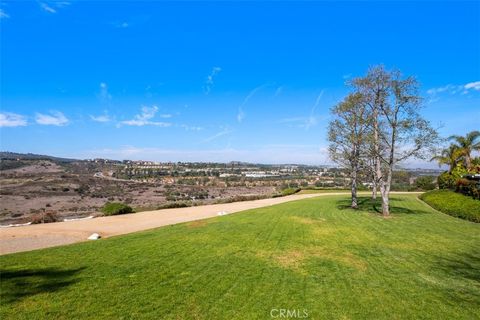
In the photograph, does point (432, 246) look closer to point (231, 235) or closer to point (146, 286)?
point (231, 235)

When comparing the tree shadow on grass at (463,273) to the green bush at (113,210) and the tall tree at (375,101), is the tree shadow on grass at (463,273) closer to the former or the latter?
the tall tree at (375,101)

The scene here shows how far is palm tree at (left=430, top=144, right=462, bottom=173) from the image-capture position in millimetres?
36594

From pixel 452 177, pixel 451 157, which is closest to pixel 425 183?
pixel 451 157

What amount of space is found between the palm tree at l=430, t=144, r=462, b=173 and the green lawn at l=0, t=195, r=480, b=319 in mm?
27637

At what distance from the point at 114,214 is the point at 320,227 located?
15.0 meters

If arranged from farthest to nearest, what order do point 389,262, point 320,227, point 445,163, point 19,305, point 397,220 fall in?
point 445,163 → point 397,220 → point 320,227 → point 389,262 → point 19,305

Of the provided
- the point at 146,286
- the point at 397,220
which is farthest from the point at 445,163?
the point at 146,286

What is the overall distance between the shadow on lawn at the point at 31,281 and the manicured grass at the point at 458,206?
63.8 ft

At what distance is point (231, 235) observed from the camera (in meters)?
13.2

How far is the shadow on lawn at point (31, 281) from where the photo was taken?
6.92 meters

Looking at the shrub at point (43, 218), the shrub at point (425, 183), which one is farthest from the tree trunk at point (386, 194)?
the shrub at point (425, 183)

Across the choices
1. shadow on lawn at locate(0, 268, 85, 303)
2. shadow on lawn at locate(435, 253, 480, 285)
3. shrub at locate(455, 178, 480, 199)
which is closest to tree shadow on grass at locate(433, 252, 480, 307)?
shadow on lawn at locate(435, 253, 480, 285)

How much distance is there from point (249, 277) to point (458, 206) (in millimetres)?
18521

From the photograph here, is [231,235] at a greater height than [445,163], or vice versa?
[445,163]
